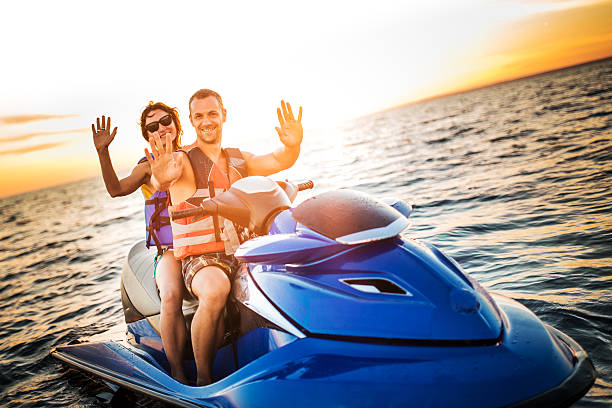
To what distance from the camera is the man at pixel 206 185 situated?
221cm

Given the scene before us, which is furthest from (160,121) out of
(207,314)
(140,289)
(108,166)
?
(207,314)

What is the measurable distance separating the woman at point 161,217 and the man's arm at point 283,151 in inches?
29.6

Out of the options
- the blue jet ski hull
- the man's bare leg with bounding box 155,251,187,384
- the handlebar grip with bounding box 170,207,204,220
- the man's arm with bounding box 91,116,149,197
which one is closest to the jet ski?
the blue jet ski hull

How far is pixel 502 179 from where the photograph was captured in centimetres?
838

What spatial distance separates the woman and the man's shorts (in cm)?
15

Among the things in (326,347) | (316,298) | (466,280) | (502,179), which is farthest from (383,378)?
(502,179)

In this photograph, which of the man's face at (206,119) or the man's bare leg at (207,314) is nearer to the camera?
the man's bare leg at (207,314)

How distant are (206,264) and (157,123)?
1.64m

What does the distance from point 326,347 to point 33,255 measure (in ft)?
46.1

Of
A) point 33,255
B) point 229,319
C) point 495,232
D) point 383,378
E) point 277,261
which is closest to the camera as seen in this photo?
point 383,378

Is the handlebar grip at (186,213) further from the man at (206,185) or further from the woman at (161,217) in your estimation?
the woman at (161,217)

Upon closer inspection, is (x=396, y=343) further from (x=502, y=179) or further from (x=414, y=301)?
(x=502, y=179)

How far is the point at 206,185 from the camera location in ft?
8.73

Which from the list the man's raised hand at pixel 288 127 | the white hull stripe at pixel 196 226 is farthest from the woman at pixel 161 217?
the man's raised hand at pixel 288 127
